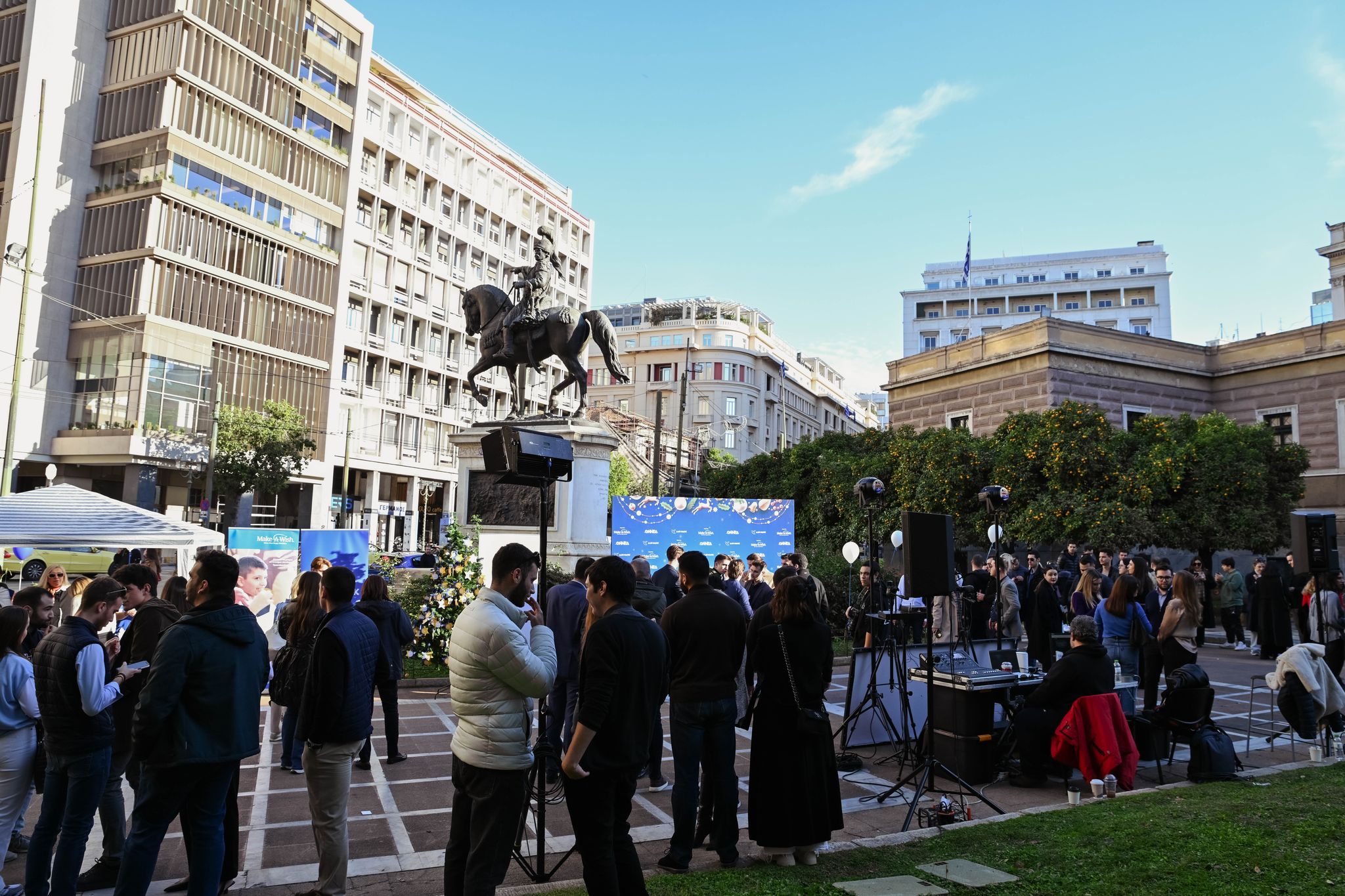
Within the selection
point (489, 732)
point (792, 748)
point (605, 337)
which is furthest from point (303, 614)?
point (605, 337)

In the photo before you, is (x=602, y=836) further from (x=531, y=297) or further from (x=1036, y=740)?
(x=531, y=297)

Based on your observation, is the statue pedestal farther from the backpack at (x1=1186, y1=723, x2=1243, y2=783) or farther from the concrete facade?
the concrete facade

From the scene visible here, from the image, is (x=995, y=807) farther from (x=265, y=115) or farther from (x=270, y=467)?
(x=265, y=115)

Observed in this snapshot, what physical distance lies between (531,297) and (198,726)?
11.7 metres

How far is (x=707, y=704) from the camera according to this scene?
5.62m

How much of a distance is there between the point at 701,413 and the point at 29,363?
5363 centimetres

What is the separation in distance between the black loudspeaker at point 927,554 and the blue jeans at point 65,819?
5442 mm

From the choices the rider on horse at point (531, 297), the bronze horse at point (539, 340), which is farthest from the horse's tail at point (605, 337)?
the rider on horse at point (531, 297)

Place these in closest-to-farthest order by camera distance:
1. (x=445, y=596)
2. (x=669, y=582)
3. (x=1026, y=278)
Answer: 1. (x=669, y=582)
2. (x=445, y=596)
3. (x=1026, y=278)

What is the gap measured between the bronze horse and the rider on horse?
0.09 meters

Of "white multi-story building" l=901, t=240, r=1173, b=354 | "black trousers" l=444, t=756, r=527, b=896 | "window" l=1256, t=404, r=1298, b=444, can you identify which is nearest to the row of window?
"white multi-story building" l=901, t=240, r=1173, b=354

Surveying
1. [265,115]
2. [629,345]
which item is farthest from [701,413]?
[265,115]

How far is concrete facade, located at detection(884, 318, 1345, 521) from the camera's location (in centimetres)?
3028

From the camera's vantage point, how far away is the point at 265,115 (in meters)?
40.4
